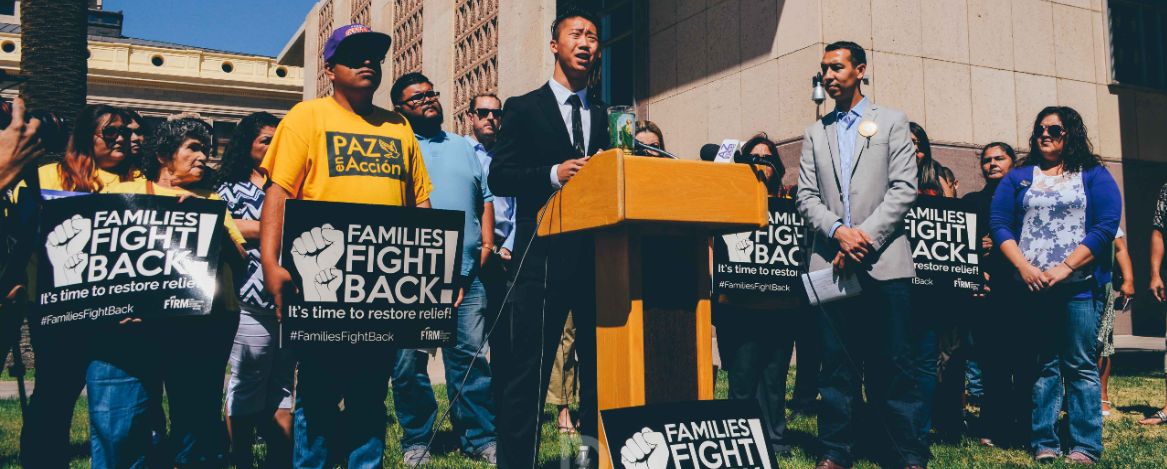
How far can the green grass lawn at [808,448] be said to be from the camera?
5082 millimetres

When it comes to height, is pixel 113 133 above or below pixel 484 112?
below

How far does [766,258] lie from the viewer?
18.4 feet

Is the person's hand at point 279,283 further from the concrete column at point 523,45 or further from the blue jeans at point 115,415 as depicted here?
Answer: the concrete column at point 523,45

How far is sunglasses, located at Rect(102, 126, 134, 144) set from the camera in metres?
4.05

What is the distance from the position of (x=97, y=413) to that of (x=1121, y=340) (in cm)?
1466

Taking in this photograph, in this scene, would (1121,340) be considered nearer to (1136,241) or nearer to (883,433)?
(1136,241)

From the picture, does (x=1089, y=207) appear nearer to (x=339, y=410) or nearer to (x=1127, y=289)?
(x=1127, y=289)

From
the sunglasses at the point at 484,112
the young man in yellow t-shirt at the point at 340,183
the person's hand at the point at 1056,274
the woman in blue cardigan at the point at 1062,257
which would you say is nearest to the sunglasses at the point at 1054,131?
the woman in blue cardigan at the point at 1062,257

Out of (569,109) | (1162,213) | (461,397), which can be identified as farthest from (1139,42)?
(569,109)

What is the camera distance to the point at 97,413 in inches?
137

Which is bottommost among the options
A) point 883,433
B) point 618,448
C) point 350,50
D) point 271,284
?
point 883,433

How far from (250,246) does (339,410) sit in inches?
59.0

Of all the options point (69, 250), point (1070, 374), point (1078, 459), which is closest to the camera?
point (69, 250)

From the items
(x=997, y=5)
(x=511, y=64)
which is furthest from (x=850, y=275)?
(x=511, y=64)
